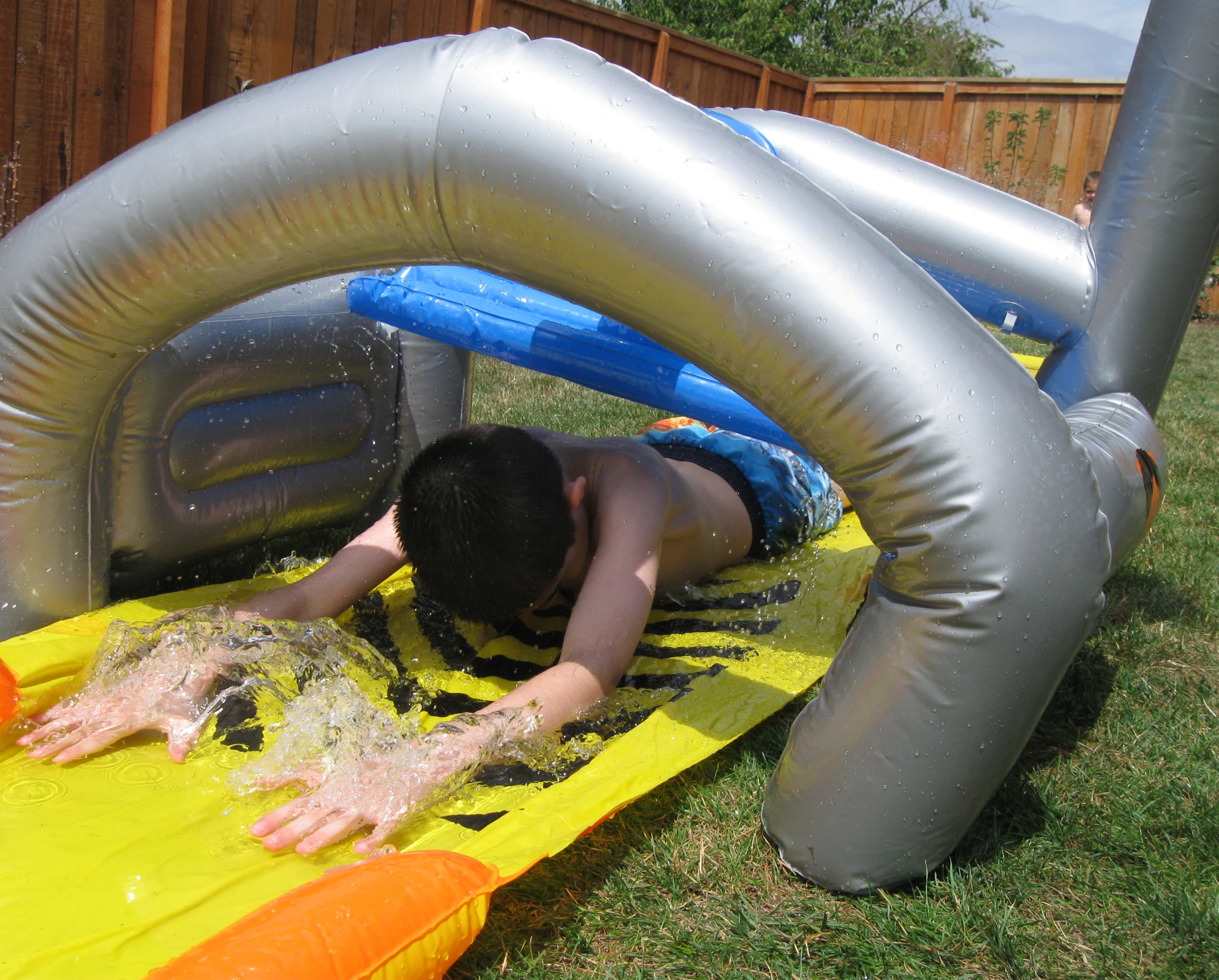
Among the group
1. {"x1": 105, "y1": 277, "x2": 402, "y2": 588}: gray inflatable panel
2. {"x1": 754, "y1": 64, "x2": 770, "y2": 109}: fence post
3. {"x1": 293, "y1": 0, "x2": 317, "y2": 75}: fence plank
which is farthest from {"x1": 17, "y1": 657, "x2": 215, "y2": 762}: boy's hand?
{"x1": 754, "y1": 64, "x2": 770, "y2": 109}: fence post

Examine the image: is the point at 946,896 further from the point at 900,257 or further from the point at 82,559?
the point at 82,559

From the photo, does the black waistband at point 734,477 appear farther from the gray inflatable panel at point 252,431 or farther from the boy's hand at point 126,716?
the boy's hand at point 126,716

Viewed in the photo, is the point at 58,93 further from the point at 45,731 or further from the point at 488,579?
the point at 488,579

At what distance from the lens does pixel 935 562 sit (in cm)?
160

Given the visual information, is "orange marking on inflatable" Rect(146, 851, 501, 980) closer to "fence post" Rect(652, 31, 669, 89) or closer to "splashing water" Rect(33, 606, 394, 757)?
"splashing water" Rect(33, 606, 394, 757)

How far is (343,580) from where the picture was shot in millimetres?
2465

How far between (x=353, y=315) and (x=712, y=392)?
126cm

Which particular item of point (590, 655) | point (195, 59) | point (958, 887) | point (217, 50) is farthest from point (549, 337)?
point (217, 50)

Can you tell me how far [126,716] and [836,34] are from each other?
1981 cm

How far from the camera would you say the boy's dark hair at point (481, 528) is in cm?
201

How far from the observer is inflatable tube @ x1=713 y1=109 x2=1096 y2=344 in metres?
2.61

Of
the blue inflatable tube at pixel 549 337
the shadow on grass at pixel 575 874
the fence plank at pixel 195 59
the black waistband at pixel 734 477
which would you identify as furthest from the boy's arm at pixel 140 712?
the fence plank at pixel 195 59

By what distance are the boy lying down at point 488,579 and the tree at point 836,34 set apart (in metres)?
14.8

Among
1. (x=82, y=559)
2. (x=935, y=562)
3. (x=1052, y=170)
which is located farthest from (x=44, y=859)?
(x=1052, y=170)
